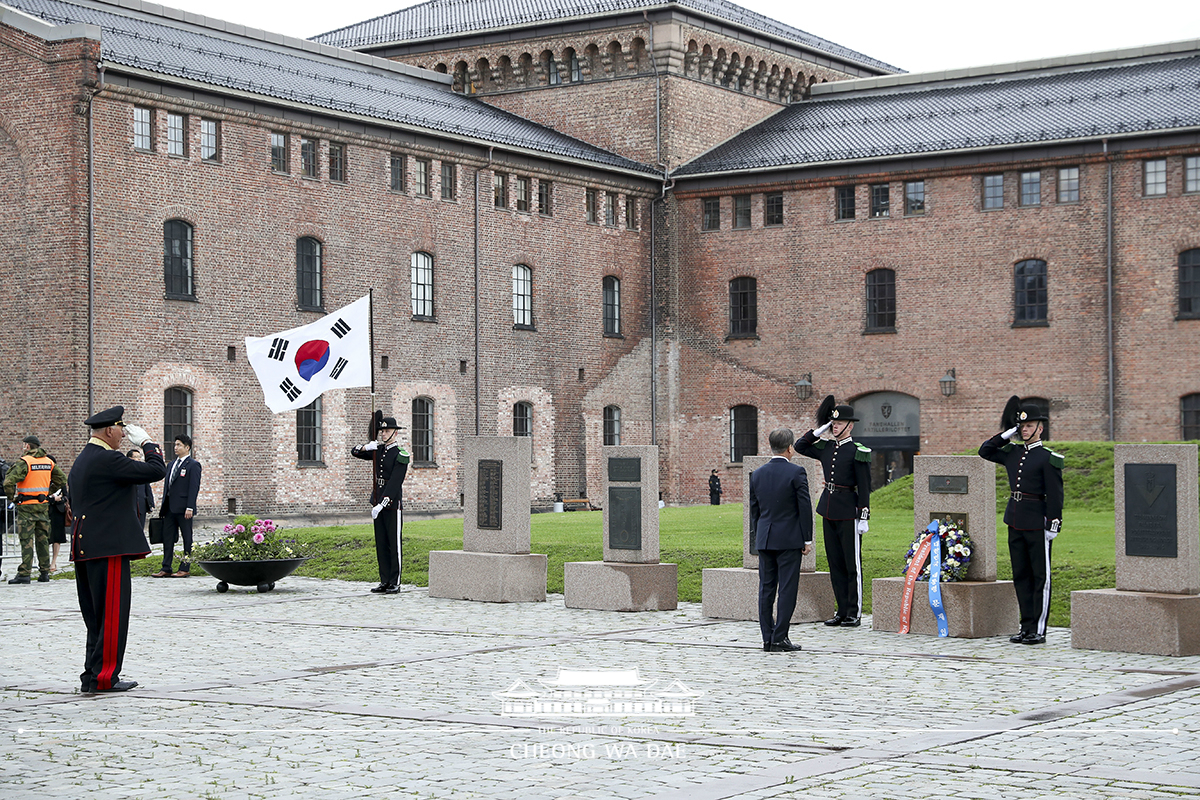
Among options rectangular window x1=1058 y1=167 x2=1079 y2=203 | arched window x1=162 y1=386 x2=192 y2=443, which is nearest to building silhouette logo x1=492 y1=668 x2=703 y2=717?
arched window x1=162 y1=386 x2=192 y2=443

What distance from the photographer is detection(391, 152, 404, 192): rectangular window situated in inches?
1601

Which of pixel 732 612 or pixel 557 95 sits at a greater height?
pixel 557 95

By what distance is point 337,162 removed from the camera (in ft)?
129

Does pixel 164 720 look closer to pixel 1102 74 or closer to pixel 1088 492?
pixel 1088 492

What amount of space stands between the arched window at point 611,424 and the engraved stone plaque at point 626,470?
28.8 metres

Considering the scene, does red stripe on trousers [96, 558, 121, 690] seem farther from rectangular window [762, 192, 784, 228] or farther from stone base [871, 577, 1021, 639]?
rectangular window [762, 192, 784, 228]

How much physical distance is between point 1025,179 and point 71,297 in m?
23.7

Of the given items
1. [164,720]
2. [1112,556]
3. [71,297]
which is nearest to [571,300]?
[71,297]

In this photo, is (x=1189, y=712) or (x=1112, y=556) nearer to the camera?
(x=1189, y=712)

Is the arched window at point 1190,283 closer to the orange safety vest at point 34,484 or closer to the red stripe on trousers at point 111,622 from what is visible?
the orange safety vest at point 34,484

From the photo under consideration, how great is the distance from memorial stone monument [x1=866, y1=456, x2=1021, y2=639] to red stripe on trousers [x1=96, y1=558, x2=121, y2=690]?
7.09 meters

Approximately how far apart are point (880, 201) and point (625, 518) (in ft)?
95.1

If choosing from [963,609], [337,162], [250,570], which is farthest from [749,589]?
[337,162]

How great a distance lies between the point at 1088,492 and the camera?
1189 inches
